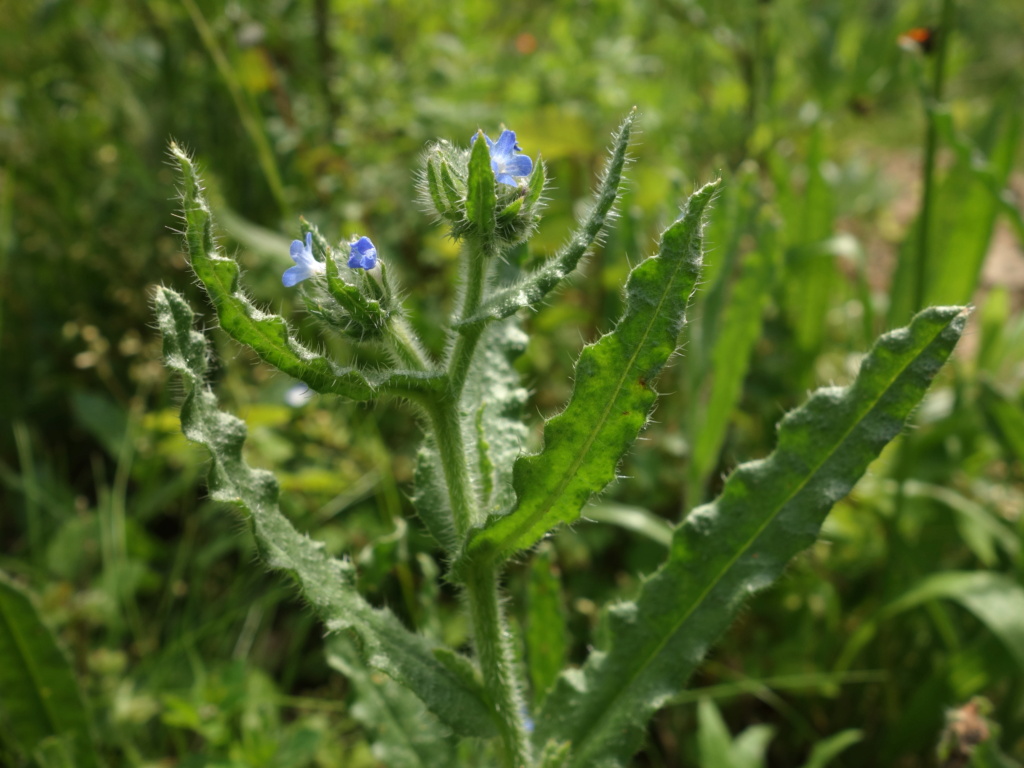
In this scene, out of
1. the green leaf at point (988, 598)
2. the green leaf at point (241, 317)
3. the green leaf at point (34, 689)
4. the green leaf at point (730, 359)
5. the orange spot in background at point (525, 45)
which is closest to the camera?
the green leaf at point (241, 317)

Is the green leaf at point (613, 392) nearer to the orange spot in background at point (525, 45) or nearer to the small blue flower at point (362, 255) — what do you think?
the small blue flower at point (362, 255)

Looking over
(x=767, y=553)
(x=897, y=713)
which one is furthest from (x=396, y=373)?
(x=897, y=713)

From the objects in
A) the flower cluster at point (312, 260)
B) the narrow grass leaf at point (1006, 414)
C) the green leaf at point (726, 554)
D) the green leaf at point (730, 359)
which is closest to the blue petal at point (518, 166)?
the flower cluster at point (312, 260)

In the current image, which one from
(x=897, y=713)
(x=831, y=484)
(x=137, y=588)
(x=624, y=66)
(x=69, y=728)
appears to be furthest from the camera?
(x=624, y=66)

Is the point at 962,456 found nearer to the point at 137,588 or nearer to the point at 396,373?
the point at 396,373

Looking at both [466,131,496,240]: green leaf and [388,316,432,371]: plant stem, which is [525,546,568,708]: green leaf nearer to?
[388,316,432,371]: plant stem
